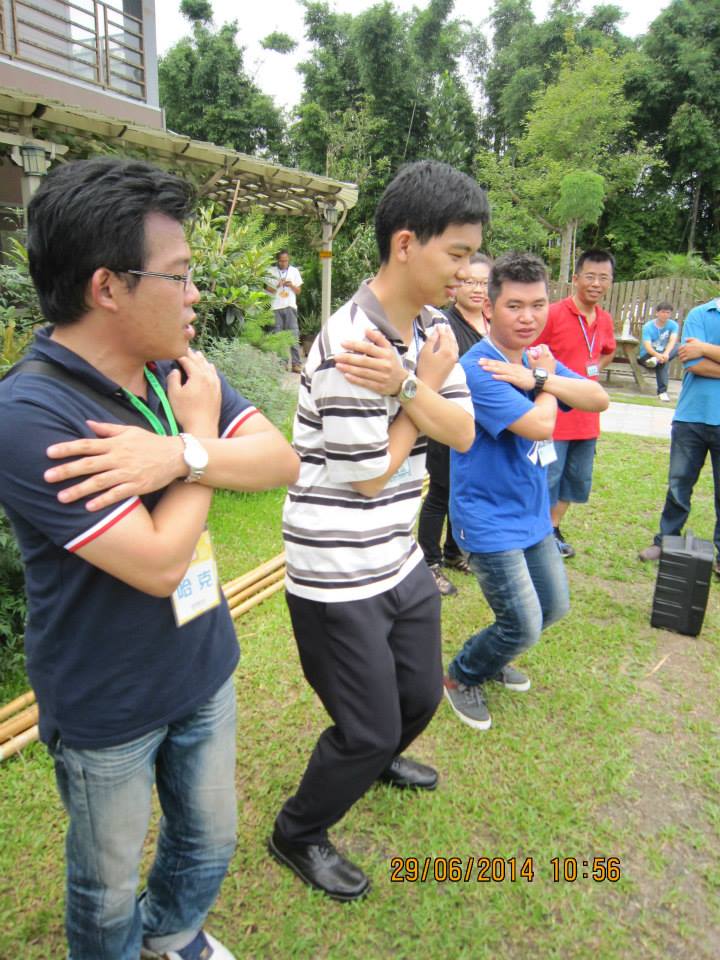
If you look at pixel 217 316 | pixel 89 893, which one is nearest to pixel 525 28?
pixel 217 316

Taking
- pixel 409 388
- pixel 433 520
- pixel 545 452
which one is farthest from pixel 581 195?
pixel 409 388

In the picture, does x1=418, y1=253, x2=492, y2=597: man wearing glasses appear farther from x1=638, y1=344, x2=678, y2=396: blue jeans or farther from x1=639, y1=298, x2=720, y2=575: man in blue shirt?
x1=638, y1=344, x2=678, y2=396: blue jeans

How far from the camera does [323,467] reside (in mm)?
1818

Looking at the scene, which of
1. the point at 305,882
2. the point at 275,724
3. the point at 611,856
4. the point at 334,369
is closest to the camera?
the point at 334,369

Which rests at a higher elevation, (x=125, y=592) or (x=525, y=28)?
(x=525, y=28)

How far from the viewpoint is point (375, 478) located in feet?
5.71

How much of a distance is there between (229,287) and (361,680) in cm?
547

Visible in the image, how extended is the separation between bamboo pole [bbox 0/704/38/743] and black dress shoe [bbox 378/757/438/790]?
56.5 inches

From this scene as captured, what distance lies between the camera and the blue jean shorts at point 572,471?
449 centimetres

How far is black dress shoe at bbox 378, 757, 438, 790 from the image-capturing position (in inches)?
99.0

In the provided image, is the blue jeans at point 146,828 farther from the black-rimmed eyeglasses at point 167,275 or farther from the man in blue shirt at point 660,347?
the man in blue shirt at point 660,347

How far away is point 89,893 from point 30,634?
1.89 ft

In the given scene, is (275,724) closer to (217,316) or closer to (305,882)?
(305,882)

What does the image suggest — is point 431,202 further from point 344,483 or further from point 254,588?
point 254,588
